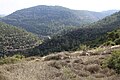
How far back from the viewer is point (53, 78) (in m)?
A: 8.97

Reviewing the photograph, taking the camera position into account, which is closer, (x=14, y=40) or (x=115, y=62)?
(x=115, y=62)

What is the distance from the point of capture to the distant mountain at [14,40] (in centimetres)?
15188

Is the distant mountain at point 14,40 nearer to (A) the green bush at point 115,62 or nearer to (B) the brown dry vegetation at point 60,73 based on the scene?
(B) the brown dry vegetation at point 60,73

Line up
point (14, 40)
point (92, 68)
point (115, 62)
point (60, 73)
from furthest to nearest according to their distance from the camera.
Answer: point (14, 40), point (92, 68), point (115, 62), point (60, 73)

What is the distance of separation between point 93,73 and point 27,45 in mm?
151863

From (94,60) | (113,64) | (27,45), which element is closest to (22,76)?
(113,64)

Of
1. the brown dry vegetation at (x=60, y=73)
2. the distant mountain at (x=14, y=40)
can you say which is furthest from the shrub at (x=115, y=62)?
the distant mountain at (x=14, y=40)

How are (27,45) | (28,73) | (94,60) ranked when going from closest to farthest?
(28,73), (94,60), (27,45)

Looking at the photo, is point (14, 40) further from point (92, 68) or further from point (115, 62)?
point (115, 62)

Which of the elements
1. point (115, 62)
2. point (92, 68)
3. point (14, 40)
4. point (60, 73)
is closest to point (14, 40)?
point (14, 40)

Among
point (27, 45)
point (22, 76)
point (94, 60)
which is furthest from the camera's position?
point (27, 45)

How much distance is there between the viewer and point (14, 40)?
162250 mm

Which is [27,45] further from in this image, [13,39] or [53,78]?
[53,78]

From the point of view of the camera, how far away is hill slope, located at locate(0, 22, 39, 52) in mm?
152125
